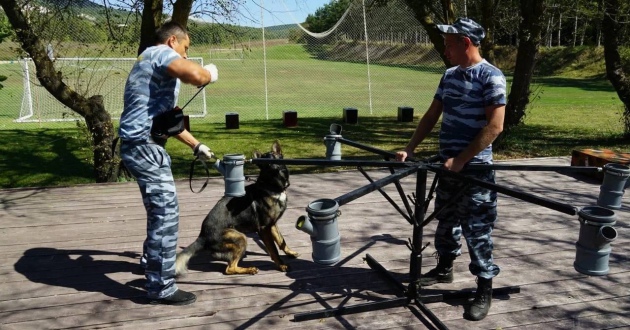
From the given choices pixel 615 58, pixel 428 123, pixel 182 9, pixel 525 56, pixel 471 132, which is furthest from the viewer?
pixel 615 58

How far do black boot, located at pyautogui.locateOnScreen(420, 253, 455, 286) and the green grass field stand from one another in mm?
4659

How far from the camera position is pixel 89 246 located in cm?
491

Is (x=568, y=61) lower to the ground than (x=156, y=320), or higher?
higher

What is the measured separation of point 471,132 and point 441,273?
1222 millimetres

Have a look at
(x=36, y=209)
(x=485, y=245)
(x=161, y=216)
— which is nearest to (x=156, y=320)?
(x=161, y=216)

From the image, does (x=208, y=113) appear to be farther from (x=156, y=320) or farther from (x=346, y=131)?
(x=156, y=320)

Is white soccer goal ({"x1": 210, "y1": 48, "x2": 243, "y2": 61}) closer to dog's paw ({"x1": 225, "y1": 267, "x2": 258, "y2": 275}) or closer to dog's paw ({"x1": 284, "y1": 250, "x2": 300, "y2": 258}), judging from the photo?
dog's paw ({"x1": 284, "y1": 250, "x2": 300, "y2": 258})

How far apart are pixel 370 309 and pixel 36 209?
4314mm

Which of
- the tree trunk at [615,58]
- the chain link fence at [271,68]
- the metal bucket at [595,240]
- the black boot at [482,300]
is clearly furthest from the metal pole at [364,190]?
the tree trunk at [615,58]

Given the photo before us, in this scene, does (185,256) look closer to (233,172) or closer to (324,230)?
(233,172)

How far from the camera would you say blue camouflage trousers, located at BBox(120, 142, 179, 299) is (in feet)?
12.0

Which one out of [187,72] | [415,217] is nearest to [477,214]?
[415,217]

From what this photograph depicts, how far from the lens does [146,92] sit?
3.56 metres

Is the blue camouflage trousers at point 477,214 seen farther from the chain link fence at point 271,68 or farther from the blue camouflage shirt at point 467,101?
the chain link fence at point 271,68
